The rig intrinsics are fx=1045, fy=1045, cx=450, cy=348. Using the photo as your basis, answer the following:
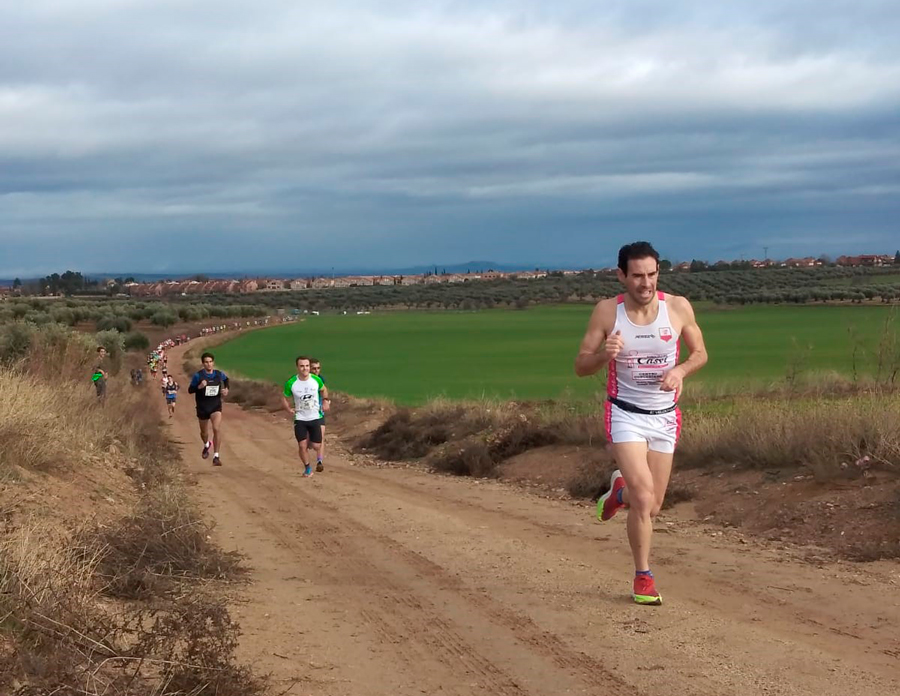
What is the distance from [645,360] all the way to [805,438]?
217 inches

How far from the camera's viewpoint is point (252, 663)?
18.6 ft

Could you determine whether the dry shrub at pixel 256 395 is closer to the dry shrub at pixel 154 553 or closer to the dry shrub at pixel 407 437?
the dry shrub at pixel 407 437

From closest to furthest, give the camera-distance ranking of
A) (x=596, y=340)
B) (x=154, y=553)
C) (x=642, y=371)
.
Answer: (x=642, y=371)
(x=596, y=340)
(x=154, y=553)

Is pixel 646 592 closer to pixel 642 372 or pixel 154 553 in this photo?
pixel 642 372

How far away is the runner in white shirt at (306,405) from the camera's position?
50.9 feet

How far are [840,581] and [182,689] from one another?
5.16 metres

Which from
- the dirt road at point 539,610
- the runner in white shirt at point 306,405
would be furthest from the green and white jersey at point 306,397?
the dirt road at point 539,610

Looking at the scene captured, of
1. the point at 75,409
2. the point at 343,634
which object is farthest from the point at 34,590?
the point at 75,409

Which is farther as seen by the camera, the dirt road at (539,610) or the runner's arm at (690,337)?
the runner's arm at (690,337)

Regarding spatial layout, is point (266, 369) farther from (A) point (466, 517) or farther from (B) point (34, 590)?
(B) point (34, 590)

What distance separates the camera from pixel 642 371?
22.2 feet

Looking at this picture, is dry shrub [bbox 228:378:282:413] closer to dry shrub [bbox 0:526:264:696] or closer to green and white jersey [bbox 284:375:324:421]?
green and white jersey [bbox 284:375:324:421]

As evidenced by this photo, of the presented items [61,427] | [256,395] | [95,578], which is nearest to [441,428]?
[61,427]

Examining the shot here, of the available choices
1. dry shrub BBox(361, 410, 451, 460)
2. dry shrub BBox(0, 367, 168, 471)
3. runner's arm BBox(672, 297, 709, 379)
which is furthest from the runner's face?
dry shrub BBox(361, 410, 451, 460)
